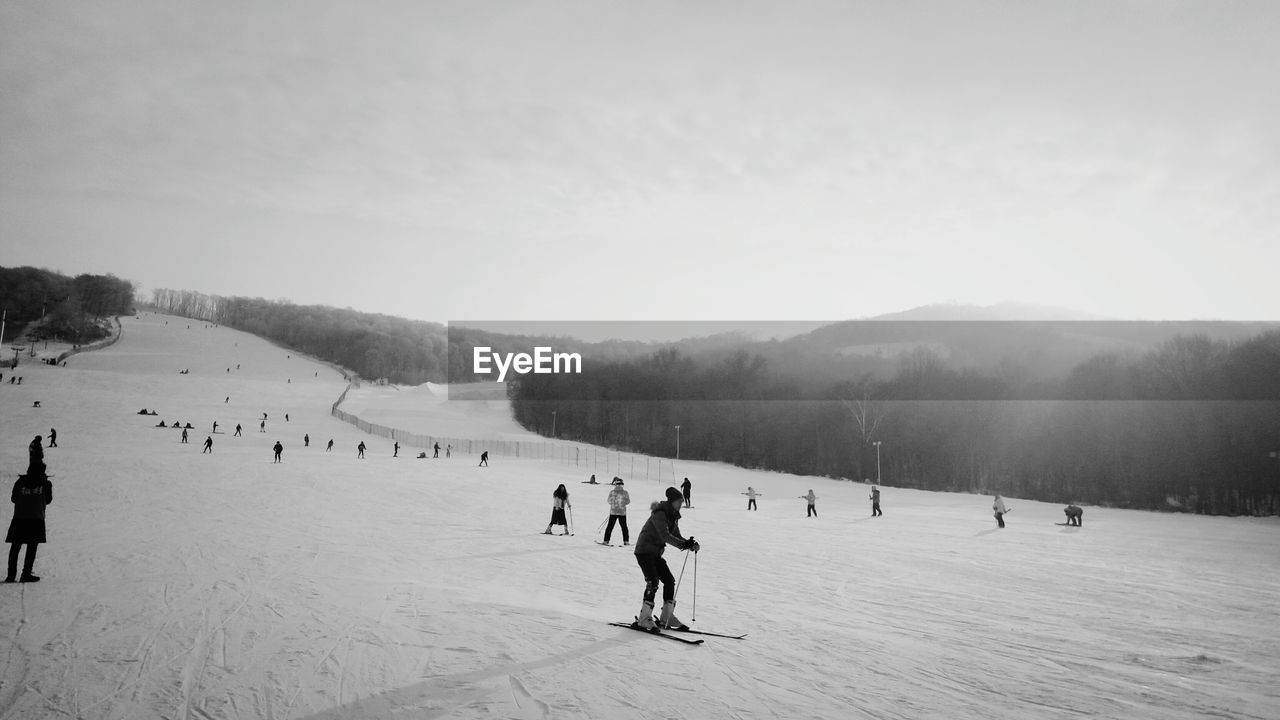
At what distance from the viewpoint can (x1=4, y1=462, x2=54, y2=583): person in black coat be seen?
343 inches

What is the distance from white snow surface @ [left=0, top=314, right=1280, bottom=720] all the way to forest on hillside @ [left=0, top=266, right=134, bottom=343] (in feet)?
333

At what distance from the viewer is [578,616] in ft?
26.6

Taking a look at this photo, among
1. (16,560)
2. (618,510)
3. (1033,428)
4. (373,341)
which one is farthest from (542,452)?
(373,341)

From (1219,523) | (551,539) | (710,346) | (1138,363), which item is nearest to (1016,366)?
(1138,363)

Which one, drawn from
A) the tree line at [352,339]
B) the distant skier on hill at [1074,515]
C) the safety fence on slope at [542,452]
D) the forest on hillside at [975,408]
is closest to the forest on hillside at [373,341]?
the tree line at [352,339]

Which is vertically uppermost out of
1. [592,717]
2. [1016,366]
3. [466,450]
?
[1016,366]

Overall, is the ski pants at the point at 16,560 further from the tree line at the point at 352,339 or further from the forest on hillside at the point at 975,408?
the tree line at the point at 352,339

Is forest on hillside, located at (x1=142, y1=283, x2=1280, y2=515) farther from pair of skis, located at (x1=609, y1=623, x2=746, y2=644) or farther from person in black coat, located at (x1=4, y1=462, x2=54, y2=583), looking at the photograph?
person in black coat, located at (x1=4, y1=462, x2=54, y2=583)

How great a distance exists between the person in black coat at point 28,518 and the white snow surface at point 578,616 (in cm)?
39

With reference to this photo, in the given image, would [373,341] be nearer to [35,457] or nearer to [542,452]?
[542,452]

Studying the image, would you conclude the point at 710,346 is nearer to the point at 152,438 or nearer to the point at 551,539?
the point at 152,438

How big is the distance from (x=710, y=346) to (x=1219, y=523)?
76805 mm

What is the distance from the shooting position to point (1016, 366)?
203 ft

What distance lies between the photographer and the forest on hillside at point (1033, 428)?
137 ft
